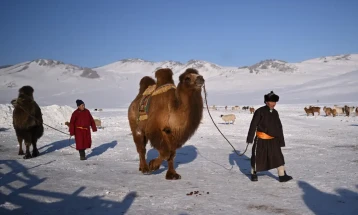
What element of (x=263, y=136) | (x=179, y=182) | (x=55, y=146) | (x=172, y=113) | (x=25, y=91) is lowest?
(x=179, y=182)

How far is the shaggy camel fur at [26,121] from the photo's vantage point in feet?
33.4

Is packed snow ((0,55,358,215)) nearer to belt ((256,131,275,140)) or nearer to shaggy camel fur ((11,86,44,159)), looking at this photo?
shaggy camel fur ((11,86,44,159))

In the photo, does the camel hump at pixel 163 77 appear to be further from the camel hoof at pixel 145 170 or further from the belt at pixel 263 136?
the belt at pixel 263 136

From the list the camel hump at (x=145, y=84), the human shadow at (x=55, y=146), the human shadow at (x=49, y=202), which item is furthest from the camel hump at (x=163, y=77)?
the human shadow at (x=55, y=146)

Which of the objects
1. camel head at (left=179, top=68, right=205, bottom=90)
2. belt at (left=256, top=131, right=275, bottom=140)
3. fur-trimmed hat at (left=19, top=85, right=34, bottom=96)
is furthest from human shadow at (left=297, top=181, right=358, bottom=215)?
fur-trimmed hat at (left=19, top=85, right=34, bottom=96)

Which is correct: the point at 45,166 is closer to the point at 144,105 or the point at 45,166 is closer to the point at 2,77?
the point at 144,105

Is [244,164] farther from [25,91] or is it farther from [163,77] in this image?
[25,91]

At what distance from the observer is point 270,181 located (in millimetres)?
7027

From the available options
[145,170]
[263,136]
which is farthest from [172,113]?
[263,136]

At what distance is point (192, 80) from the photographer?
21.5 ft

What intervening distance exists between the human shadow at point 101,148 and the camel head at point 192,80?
534cm

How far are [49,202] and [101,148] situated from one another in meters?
6.99

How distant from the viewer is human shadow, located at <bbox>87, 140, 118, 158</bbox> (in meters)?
11.0

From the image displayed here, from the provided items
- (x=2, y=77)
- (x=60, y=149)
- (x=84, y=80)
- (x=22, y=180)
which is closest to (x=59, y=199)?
(x=22, y=180)
